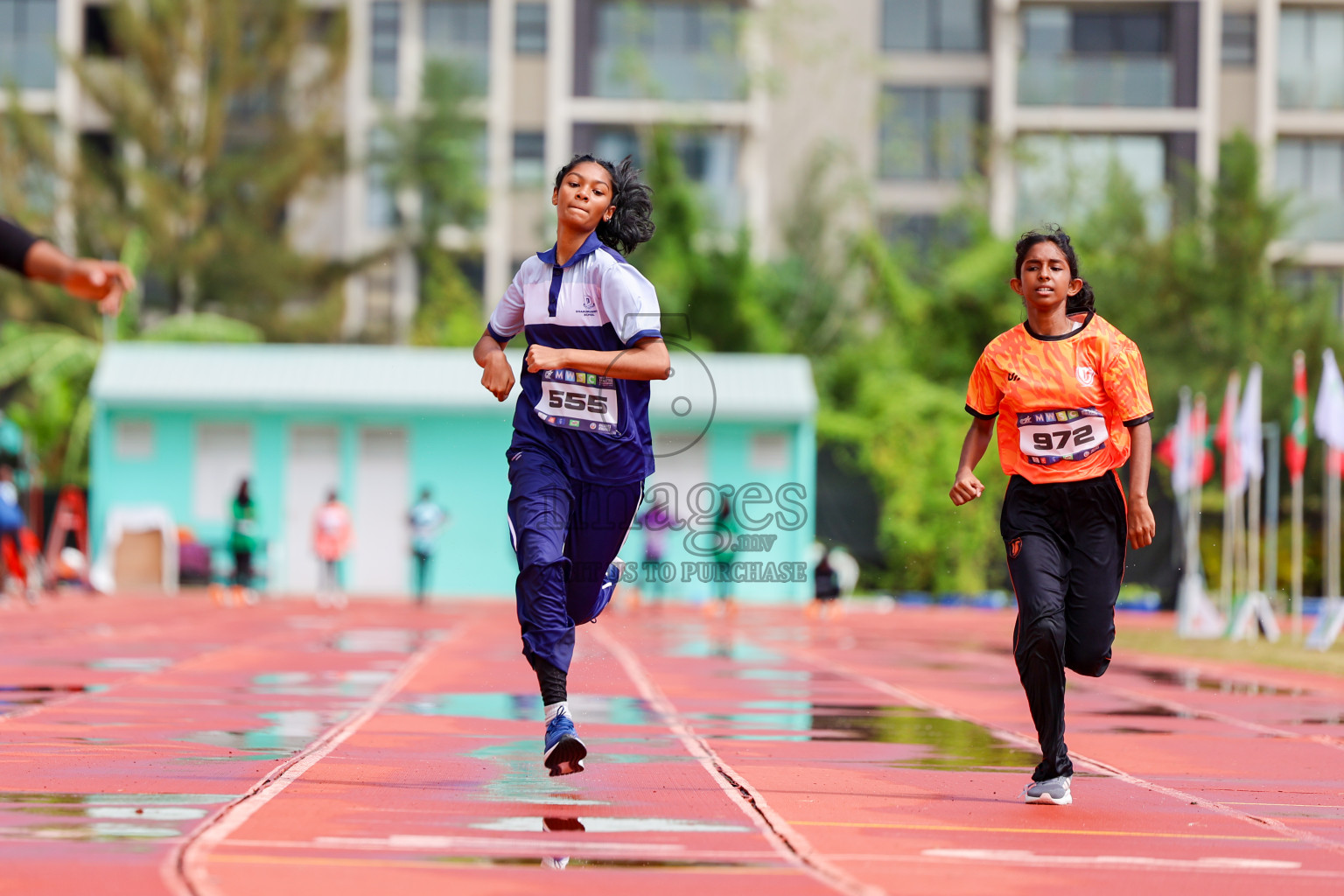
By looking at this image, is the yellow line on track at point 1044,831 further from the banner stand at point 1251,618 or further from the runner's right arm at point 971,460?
the banner stand at point 1251,618

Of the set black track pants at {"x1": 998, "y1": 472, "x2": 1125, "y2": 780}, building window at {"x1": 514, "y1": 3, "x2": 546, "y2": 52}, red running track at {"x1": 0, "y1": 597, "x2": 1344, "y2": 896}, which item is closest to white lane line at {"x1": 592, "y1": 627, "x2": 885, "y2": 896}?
red running track at {"x1": 0, "y1": 597, "x2": 1344, "y2": 896}

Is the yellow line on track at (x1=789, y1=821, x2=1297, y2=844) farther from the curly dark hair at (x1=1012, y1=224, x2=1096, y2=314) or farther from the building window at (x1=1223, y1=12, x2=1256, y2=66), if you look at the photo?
the building window at (x1=1223, y1=12, x2=1256, y2=66)

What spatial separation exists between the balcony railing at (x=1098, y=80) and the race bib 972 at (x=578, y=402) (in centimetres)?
4389

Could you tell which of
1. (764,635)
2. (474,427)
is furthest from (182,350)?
(764,635)

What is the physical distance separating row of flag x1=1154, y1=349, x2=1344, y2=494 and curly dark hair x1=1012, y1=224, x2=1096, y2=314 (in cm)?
1206

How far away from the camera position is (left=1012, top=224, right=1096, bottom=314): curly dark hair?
699 cm

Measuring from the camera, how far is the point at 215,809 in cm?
577

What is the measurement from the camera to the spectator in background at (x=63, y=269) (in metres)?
4.85

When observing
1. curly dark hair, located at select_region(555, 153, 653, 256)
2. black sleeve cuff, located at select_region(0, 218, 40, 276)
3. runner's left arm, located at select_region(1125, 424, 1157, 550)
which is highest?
curly dark hair, located at select_region(555, 153, 653, 256)

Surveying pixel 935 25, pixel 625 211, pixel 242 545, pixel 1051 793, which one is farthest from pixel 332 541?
pixel 935 25

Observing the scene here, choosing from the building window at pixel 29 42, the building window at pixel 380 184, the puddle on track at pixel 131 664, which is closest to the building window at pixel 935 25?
the building window at pixel 380 184

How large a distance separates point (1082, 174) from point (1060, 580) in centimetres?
3803

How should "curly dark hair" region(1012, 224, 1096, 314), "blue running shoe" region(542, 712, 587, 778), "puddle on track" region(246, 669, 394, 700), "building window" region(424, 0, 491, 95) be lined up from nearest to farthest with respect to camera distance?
1. "blue running shoe" region(542, 712, 587, 778)
2. "curly dark hair" region(1012, 224, 1096, 314)
3. "puddle on track" region(246, 669, 394, 700)
4. "building window" region(424, 0, 491, 95)

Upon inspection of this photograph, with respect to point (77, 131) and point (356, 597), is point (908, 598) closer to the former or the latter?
point (356, 597)
